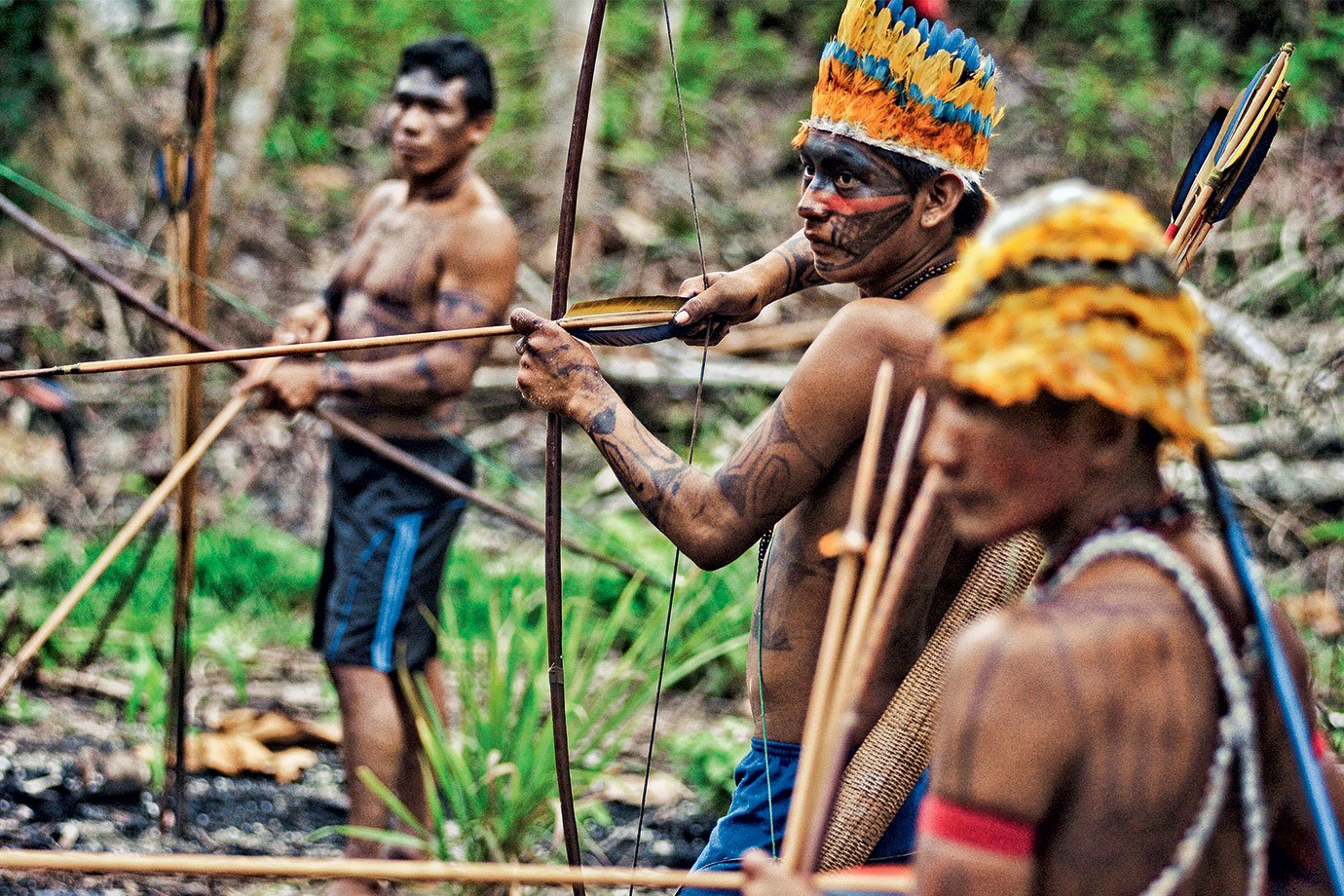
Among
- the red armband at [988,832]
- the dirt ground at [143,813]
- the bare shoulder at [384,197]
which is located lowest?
the dirt ground at [143,813]

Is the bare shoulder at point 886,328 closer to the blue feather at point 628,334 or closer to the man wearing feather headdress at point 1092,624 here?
the blue feather at point 628,334

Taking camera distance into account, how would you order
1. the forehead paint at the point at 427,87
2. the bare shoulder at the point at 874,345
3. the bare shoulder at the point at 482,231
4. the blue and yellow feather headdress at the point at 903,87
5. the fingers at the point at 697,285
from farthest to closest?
the forehead paint at the point at 427,87 → the bare shoulder at the point at 482,231 → the fingers at the point at 697,285 → the blue and yellow feather headdress at the point at 903,87 → the bare shoulder at the point at 874,345

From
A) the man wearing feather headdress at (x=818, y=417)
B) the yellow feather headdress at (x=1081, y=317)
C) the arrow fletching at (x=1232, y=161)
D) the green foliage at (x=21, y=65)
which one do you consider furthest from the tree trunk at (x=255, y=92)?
the yellow feather headdress at (x=1081, y=317)

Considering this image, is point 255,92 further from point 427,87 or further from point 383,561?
point 383,561

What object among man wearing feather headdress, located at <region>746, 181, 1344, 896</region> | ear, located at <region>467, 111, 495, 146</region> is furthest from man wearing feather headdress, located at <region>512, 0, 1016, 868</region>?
ear, located at <region>467, 111, 495, 146</region>

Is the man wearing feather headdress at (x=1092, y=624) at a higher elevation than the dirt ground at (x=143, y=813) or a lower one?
higher

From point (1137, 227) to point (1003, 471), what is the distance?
0.96ft

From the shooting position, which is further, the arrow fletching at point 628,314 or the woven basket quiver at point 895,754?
the arrow fletching at point 628,314

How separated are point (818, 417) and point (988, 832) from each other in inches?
39.1

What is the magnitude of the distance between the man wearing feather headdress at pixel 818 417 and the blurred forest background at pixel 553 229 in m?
1.64

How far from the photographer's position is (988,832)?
53.3 inches

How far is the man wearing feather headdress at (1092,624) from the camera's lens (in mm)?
1349

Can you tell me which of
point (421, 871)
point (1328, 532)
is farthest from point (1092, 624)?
point (1328, 532)

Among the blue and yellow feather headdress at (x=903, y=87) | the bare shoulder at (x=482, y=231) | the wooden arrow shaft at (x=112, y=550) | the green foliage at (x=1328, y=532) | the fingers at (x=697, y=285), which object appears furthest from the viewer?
the green foliage at (x=1328, y=532)
